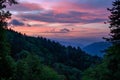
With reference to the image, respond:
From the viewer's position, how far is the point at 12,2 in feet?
104

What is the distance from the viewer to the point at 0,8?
1222 inches

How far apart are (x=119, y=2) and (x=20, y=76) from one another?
47.0 metres

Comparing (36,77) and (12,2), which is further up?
(12,2)

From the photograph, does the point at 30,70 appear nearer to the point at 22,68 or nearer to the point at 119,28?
the point at 22,68

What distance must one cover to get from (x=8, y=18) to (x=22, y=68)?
51.8 metres

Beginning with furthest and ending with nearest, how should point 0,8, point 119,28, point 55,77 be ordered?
point 55,77 < point 119,28 < point 0,8

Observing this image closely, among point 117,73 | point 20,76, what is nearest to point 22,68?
point 20,76

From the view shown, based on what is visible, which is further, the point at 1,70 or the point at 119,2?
the point at 1,70

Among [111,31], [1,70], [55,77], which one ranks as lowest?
[55,77]

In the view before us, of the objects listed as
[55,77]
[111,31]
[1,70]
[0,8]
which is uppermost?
[0,8]

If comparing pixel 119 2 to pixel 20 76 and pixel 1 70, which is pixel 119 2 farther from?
pixel 20 76

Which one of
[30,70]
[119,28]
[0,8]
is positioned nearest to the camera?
[0,8]

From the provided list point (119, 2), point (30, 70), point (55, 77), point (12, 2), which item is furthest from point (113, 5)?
point (55, 77)

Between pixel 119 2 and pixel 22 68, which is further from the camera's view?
pixel 22 68
